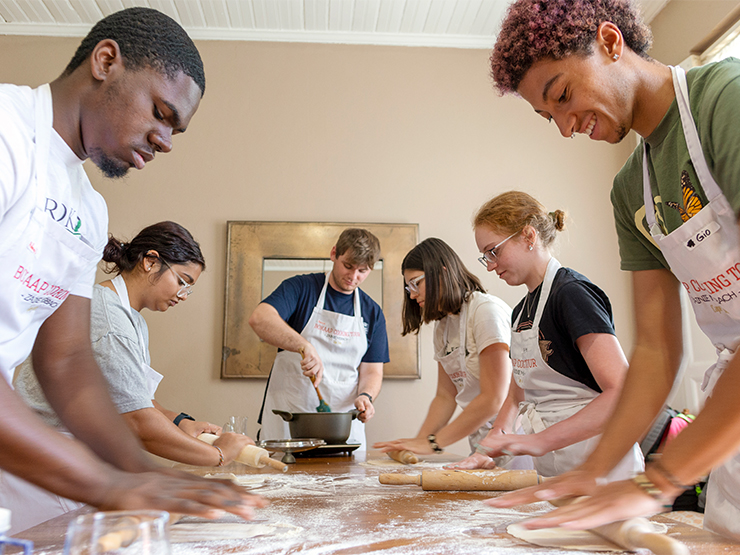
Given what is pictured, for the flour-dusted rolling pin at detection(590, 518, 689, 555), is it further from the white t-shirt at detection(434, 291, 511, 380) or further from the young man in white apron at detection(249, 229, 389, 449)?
the young man in white apron at detection(249, 229, 389, 449)

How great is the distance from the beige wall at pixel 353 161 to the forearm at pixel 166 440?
5.44 feet

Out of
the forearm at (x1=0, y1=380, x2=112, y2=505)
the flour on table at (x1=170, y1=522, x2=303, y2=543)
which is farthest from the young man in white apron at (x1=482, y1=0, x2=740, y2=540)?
the forearm at (x1=0, y1=380, x2=112, y2=505)

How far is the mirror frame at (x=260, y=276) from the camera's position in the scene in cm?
332

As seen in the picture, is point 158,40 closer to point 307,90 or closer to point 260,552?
point 260,552

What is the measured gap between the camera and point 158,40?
45.6 inches

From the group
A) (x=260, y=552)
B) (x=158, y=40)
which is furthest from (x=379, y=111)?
(x=260, y=552)

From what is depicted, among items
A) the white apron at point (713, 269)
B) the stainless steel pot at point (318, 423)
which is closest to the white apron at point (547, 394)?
the white apron at point (713, 269)

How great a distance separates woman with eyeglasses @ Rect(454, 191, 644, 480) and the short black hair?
3.82 feet

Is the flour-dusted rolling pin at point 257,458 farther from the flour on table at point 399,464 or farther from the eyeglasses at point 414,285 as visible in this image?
the eyeglasses at point 414,285

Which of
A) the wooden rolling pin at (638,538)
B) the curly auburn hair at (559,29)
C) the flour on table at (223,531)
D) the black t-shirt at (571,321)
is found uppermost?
the curly auburn hair at (559,29)

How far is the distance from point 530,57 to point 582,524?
2.67ft

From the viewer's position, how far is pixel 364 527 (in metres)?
0.96

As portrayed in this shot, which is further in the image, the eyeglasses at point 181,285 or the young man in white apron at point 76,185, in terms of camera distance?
the eyeglasses at point 181,285

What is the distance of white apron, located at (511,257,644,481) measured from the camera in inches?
64.6
